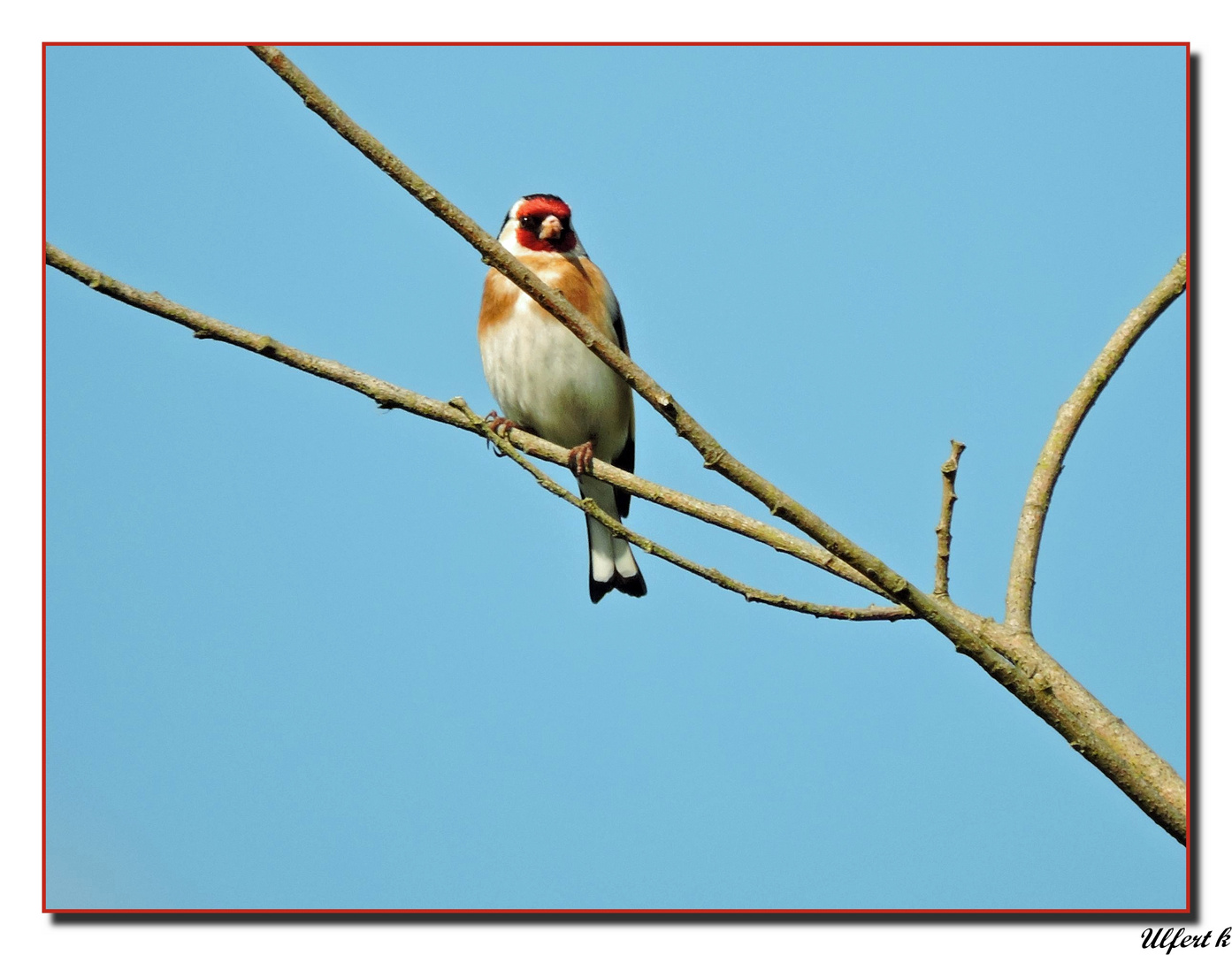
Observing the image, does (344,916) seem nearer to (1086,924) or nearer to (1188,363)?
(1086,924)

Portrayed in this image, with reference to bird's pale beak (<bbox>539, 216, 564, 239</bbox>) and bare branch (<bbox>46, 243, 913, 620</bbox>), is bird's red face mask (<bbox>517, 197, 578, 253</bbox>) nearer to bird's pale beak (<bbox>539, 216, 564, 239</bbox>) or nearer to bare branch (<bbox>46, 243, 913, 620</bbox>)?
bird's pale beak (<bbox>539, 216, 564, 239</bbox>)

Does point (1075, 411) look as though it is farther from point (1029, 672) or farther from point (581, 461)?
point (581, 461)

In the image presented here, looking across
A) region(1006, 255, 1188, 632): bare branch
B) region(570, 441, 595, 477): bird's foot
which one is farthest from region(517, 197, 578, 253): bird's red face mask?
region(1006, 255, 1188, 632): bare branch

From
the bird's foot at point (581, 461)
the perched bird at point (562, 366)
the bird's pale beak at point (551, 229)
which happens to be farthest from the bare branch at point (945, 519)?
the bird's pale beak at point (551, 229)

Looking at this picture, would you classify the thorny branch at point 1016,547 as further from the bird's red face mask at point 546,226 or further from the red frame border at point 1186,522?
the bird's red face mask at point 546,226

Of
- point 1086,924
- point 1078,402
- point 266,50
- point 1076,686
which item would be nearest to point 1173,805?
point 1076,686

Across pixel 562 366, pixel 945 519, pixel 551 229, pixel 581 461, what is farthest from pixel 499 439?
pixel 551 229
